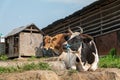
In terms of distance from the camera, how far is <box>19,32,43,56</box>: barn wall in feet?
72.8

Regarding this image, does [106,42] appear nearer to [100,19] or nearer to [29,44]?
[100,19]

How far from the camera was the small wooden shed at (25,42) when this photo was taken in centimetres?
2223

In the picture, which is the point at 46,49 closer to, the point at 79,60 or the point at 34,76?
the point at 79,60

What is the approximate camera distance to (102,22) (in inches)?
874

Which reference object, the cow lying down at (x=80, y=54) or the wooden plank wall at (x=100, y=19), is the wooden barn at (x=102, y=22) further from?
the cow lying down at (x=80, y=54)

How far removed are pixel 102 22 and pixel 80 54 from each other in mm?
8560

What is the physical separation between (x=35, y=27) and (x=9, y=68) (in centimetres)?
1017

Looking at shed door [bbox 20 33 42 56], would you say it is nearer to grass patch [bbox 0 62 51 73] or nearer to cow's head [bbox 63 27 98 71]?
cow's head [bbox 63 27 98 71]

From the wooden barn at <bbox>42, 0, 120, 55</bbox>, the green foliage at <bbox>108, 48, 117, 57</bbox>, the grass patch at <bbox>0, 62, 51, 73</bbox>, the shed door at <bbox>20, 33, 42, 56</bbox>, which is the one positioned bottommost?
the grass patch at <bbox>0, 62, 51, 73</bbox>

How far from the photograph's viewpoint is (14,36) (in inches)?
893

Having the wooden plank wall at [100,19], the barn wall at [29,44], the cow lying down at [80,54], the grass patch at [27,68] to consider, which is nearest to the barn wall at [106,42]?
the wooden plank wall at [100,19]

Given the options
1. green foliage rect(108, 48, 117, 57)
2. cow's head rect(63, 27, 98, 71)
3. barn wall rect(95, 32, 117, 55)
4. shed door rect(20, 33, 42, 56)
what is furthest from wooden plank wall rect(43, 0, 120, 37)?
cow's head rect(63, 27, 98, 71)

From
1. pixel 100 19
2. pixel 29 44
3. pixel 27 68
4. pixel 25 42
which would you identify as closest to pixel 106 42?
pixel 100 19

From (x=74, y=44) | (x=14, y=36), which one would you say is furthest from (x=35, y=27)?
(x=74, y=44)
